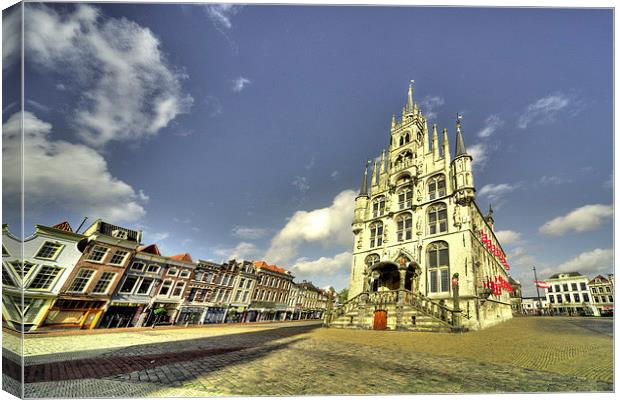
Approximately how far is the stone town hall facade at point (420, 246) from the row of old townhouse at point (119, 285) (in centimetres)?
1583

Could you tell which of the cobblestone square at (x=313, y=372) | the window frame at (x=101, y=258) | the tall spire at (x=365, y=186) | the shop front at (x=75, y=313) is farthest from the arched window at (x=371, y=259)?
the shop front at (x=75, y=313)

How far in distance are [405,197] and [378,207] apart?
3.04m

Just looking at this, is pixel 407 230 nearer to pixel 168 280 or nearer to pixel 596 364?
pixel 596 364

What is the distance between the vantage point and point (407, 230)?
21688 mm

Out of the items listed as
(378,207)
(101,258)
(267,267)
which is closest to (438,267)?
(378,207)

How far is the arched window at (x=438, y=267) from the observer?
17.7 meters

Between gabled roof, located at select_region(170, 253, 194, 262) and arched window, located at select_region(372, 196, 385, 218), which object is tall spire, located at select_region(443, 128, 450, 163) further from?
gabled roof, located at select_region(170, 253, 194, 262)

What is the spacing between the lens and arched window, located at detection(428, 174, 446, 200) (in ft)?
67.4

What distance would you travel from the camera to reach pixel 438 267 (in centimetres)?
1823

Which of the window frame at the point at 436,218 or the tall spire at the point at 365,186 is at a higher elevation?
the tall spire at the point at 365,186

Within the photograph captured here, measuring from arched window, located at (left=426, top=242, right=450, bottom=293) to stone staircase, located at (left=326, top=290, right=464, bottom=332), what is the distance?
9.00 feet

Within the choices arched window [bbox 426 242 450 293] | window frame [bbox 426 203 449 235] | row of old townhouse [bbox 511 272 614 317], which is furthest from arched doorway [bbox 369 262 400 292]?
row of old townhouse [bbox 511 272 614 317]

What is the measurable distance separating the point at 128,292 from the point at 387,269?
919 inches

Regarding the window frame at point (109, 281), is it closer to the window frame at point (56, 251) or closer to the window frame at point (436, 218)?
the window frame at point (56, 251)
